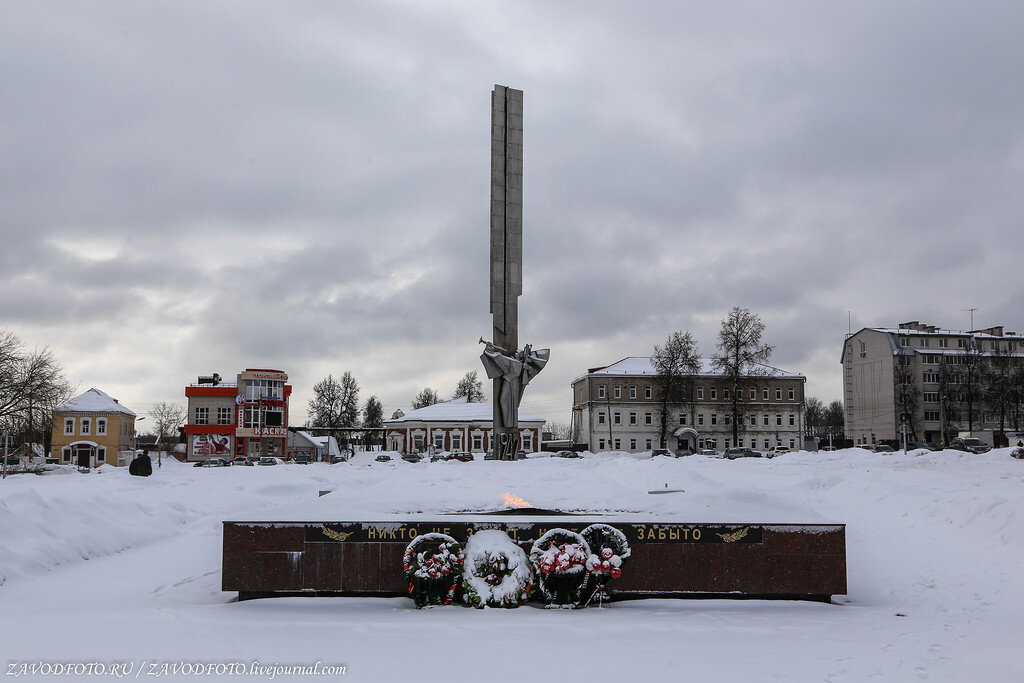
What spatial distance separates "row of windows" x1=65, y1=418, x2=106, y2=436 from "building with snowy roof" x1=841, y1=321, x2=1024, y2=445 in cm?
6962

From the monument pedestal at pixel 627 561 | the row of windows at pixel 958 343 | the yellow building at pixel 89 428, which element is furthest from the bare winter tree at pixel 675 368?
the monument pedestal at pixel 627 561

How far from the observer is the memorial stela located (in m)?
25.9

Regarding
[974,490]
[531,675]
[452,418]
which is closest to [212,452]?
[452,418]

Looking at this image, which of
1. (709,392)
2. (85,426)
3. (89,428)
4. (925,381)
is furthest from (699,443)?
(85,426)

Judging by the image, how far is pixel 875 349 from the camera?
81875 millimetres

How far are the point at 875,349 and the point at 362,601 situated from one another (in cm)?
8278

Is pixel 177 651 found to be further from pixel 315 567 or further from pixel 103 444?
pixel 103 444

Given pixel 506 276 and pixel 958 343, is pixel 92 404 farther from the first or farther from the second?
pixel 958 343

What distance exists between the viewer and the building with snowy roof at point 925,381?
3004 inches

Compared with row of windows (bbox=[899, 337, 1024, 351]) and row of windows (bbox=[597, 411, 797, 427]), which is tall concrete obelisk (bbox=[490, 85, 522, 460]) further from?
row of windows (bbox=[899, 337, 1024, 351])

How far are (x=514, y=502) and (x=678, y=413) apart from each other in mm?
74819

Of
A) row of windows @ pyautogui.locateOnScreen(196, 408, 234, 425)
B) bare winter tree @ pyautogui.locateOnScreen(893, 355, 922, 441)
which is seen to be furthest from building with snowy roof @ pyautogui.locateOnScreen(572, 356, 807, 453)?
row of windows @ pyautogui.locateOnScreen(196, 408, 234, 425)

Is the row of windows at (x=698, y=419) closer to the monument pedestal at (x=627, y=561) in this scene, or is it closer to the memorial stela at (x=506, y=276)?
the memorial stela at (x=506, y=276)

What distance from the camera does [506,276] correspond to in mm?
26188
